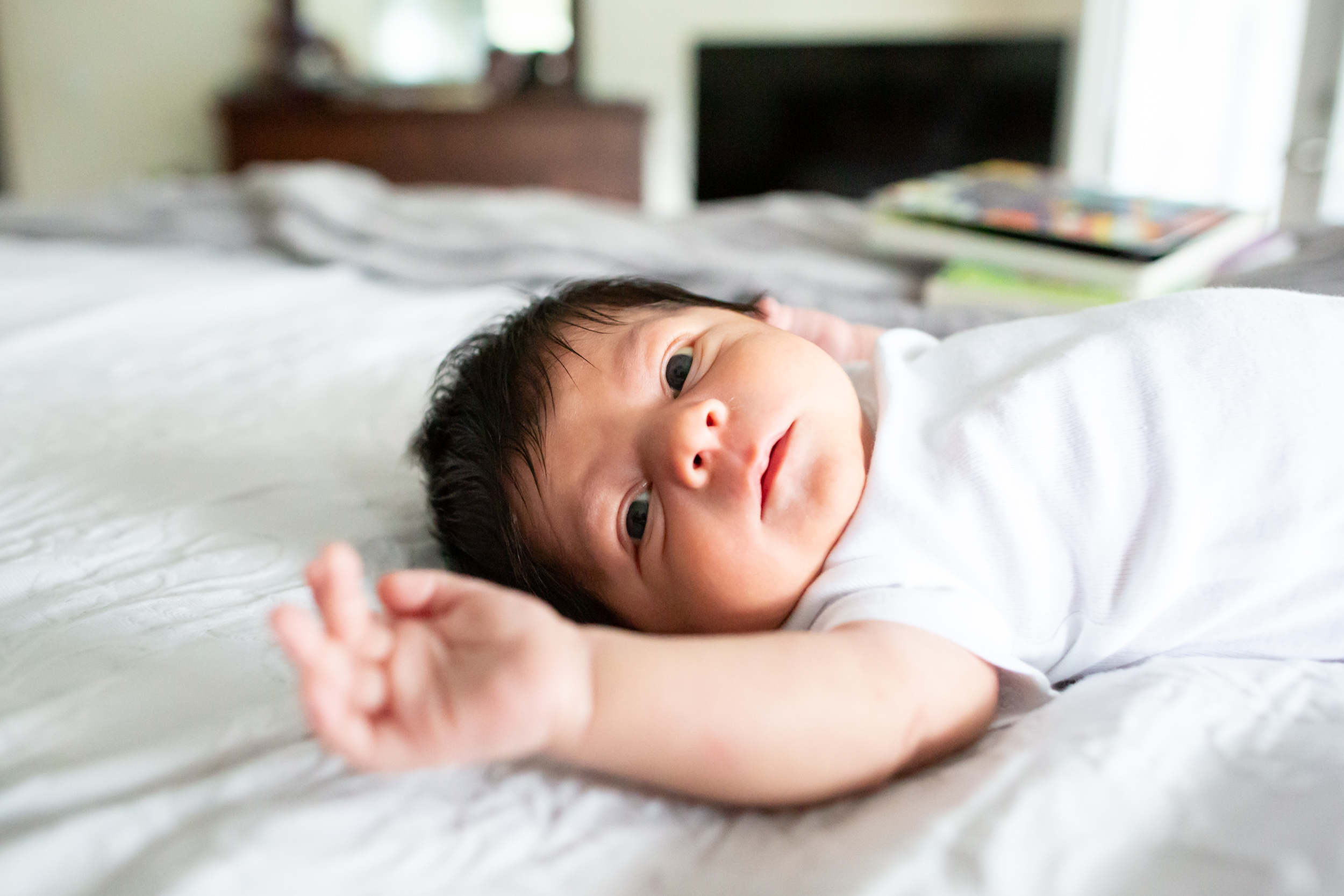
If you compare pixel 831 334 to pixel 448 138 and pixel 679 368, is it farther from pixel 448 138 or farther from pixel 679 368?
pixel 448 138

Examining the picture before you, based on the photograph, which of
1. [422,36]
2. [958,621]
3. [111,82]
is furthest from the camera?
[111,82]

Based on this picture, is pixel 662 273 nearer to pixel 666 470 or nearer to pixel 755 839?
pixel 666 470

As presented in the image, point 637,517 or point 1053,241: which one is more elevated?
point 1053,241

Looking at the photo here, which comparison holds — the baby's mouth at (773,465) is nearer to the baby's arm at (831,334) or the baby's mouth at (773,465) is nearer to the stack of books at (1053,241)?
the baby's arm at (831,334)

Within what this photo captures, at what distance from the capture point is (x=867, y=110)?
3039 mm

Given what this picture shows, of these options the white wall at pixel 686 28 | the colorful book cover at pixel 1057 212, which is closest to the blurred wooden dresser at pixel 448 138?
the white wall at pixel 686 28

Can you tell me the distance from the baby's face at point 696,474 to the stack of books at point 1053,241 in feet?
1.98

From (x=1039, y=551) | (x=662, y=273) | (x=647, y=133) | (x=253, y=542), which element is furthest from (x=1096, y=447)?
(x=647, y=133)

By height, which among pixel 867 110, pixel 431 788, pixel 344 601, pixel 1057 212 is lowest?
pixel 431 788

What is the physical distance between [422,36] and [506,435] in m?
3.00

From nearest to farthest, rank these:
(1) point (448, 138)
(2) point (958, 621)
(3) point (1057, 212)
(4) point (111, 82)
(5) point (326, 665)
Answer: (5) point (326, 665) < (2) point (958, 621) < (3) point (1057, 212) < (1) point (448, 138) < (4) point (111, 82)

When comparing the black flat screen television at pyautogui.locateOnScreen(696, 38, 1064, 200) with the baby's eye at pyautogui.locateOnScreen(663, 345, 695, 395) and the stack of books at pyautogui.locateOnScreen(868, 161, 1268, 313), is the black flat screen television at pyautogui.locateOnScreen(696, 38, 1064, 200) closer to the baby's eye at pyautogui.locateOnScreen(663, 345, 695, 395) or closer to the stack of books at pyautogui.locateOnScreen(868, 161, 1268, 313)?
the stack of books at pyautogui.locateOnScreen(868, 161, 1268, 313)

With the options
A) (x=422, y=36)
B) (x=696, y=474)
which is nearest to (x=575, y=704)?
(x=696, y=474)

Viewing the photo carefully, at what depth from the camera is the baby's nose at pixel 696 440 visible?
576 millimetres
